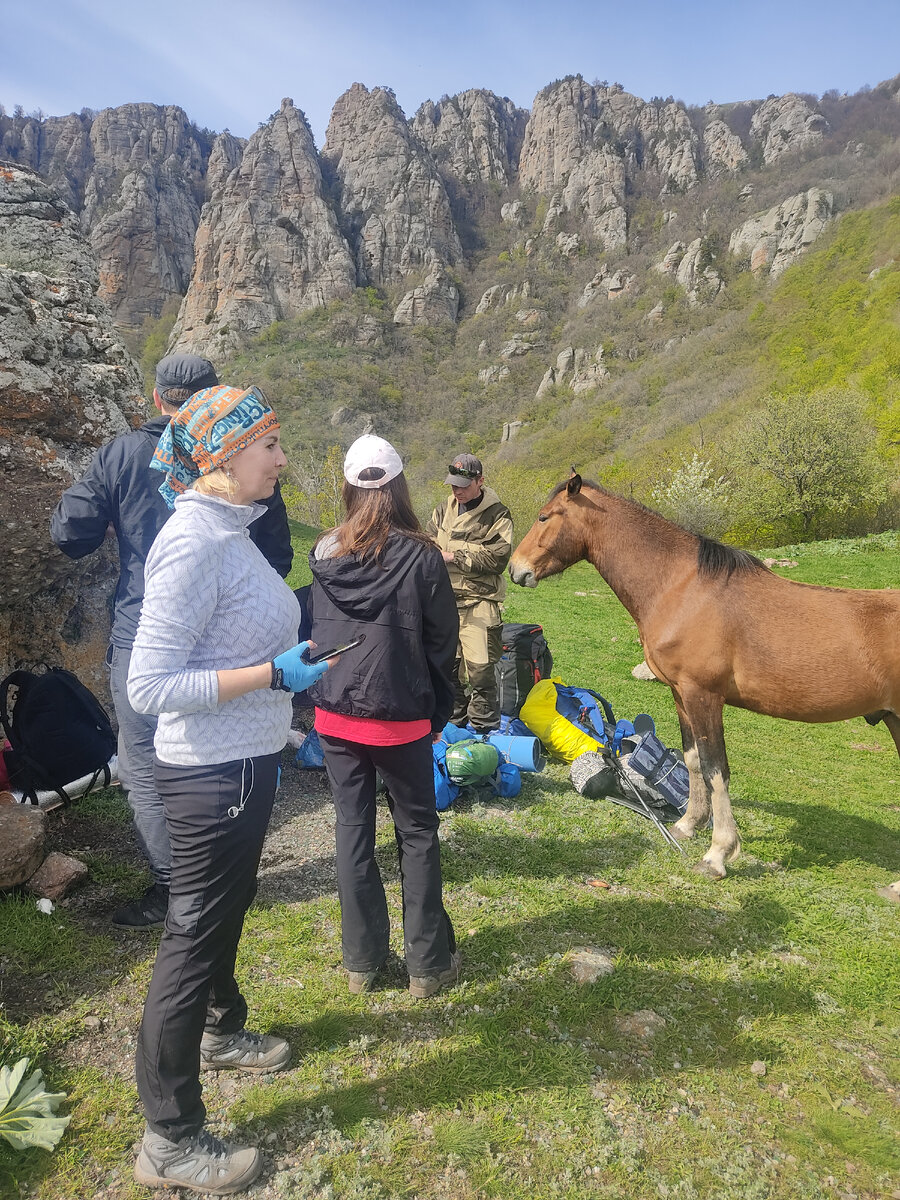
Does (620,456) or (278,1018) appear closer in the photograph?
(278,1018)

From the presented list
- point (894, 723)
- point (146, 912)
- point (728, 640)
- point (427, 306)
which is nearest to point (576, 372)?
point (427, 306)

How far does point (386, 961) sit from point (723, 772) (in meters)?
2.64

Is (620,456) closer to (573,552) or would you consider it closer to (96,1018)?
(573,552)

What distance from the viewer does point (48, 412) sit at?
13.6 feet

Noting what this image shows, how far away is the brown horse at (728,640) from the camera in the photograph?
418 cm

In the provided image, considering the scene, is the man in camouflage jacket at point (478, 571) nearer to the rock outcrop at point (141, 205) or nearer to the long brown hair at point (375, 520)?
the long brown hair at point (375, 520)

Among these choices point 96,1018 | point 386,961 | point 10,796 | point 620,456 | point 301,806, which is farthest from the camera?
point 620,456

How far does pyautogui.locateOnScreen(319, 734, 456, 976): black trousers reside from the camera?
2.72m

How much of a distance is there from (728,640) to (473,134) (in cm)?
13731

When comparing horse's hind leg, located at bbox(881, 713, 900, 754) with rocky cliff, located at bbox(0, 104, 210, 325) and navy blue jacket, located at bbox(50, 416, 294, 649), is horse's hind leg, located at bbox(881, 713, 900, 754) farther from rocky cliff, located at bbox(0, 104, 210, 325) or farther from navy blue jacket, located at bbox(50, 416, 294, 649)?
rocky cliff, located at bbox(0, 104, 210, 325)

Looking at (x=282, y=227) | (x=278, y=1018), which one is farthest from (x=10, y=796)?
(x=282, y=227)

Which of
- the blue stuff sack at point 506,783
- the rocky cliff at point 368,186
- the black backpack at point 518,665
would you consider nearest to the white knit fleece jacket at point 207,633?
the blue stuff sack at point 506,783

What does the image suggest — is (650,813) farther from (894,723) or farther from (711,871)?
(894,723)

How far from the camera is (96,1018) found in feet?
8.52
